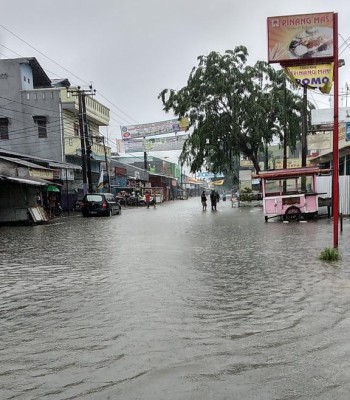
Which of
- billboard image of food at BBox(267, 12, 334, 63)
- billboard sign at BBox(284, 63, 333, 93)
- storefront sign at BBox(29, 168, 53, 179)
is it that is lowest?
storefront sign at BBox(29, 168, 53, 179)

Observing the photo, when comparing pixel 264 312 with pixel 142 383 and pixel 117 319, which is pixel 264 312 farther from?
pixel 142 383

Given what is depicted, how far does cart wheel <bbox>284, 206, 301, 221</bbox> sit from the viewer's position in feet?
68.3

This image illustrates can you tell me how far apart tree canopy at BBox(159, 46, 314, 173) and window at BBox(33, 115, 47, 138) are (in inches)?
449

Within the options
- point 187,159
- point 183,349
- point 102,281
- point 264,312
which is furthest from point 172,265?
point 187,159

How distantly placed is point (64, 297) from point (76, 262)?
3.43 meters

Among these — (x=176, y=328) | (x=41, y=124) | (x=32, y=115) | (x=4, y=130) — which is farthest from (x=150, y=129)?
(x=176, y=328)

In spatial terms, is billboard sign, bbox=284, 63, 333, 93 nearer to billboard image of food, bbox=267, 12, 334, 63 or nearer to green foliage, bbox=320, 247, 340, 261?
billboard image of food, bbox=267, 12, 334, 63

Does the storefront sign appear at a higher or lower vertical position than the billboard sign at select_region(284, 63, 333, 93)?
lower

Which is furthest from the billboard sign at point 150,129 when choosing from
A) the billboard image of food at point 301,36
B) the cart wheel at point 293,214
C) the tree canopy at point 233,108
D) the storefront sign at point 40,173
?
the billboard image of food at point 301,36

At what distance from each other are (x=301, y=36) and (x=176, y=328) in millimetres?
8347

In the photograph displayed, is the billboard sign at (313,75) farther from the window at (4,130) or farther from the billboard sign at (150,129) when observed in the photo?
the window at (4,130)

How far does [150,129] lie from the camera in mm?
46750

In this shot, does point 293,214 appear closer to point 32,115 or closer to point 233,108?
point 233,108

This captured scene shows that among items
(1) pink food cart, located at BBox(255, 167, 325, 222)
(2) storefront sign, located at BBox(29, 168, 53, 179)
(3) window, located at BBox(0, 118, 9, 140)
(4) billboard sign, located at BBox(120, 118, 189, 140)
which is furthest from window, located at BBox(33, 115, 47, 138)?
Answer: (1) pink food cart, located at BBox(255, 167, 325, 222)
